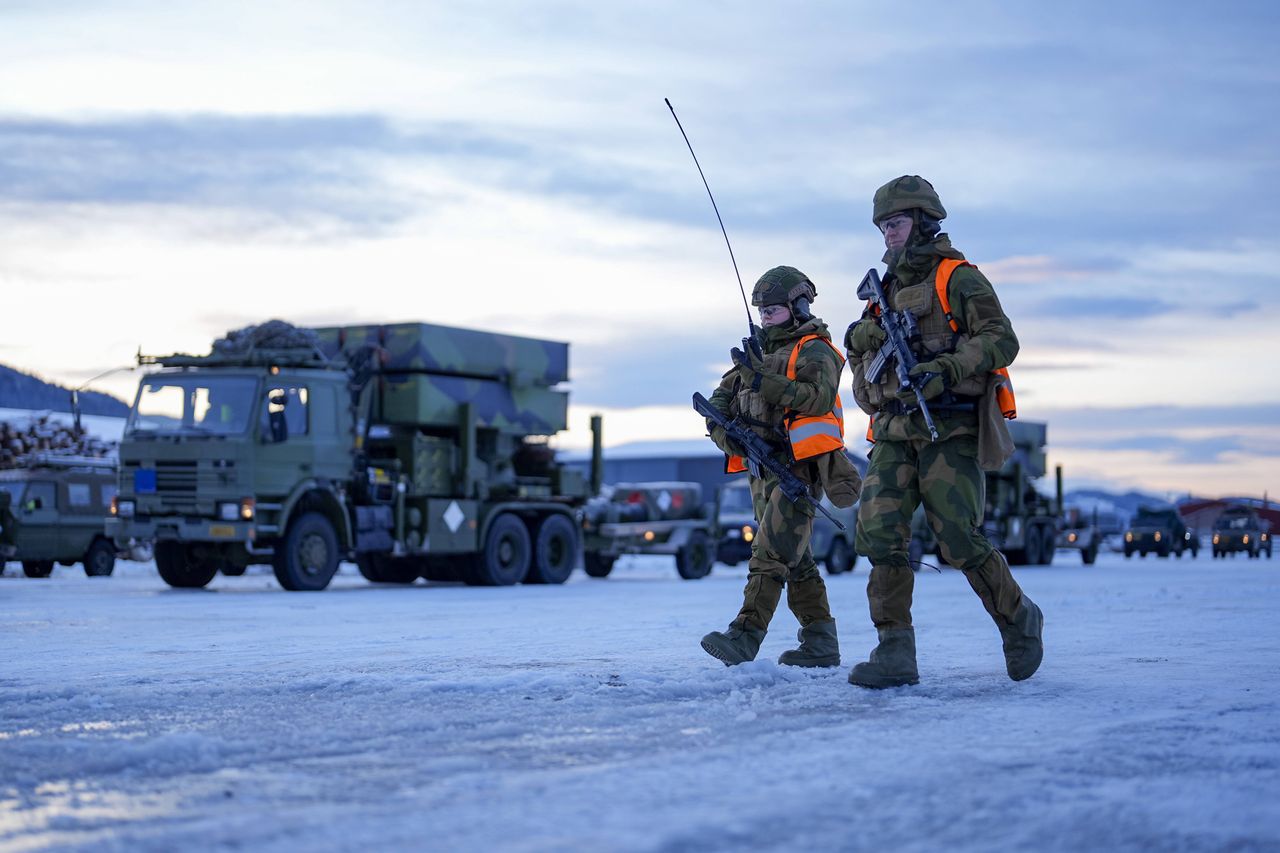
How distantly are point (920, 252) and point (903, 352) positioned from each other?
1.39ft

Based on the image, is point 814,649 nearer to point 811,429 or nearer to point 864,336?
point 811,429

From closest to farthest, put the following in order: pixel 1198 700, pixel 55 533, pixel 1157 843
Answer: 1. pixel 1157 843
2. pixel 1198 700
3. pixel 55 533

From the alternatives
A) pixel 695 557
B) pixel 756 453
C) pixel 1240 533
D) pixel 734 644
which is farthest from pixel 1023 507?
pixel 734 644

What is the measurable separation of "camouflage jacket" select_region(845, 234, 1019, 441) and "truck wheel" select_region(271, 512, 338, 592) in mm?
12891

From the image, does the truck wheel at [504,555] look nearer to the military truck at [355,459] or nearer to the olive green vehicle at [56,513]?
the military truck at [355,459]

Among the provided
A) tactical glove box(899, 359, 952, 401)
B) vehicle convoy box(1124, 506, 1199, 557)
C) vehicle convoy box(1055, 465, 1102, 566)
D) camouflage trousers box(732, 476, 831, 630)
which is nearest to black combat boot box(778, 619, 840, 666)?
camouflage trousers box(732, 476, 831, 630)

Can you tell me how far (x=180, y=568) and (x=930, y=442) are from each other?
1470 centimetres

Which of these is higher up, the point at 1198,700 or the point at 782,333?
the point at 782,333

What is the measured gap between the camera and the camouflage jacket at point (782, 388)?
7.08 metres

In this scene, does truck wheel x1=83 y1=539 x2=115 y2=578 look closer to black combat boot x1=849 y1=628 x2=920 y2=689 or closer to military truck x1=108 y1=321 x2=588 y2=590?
military truck x1=108 y1=321 x2=588 y2=590

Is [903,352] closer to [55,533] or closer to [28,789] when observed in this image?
[28,789]

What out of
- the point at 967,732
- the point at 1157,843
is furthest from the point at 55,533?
the point at 1157,843

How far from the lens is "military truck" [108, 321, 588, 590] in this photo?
18.3 meters

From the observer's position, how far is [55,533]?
23.7m
